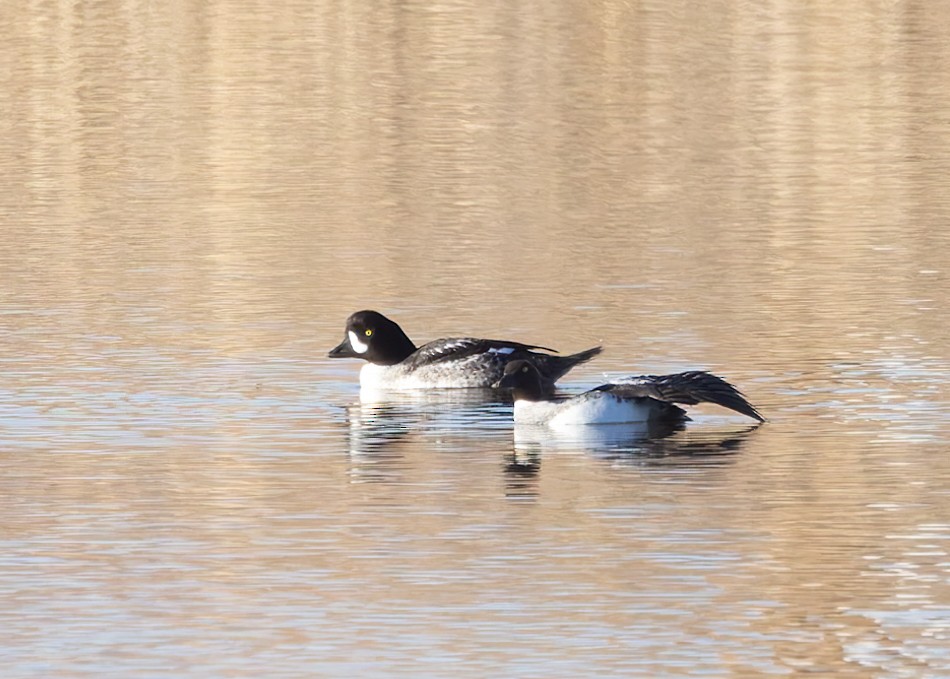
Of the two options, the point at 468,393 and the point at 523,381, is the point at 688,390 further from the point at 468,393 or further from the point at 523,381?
the point at 468,393

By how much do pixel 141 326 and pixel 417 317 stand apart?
7.25 feet

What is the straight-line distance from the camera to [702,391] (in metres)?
15.3

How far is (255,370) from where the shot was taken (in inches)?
690

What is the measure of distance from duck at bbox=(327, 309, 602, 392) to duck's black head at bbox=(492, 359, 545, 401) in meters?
1.58

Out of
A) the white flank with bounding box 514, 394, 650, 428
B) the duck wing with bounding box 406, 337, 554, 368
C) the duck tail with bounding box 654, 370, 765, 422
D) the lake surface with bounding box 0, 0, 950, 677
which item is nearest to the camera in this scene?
the lake surface with bounding box 0, 0, 950, 677

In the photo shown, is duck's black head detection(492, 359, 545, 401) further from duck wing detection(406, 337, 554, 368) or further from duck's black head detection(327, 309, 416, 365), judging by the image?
duck's black head detection(327, 309, 416, 365)

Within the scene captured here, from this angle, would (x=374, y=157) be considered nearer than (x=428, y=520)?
No

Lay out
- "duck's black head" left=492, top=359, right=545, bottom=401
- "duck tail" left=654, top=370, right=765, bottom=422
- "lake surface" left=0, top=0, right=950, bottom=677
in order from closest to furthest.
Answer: "lake surface" left=0, top=0, right=950, bottom=677, "duck tail" left=654, top=370, right=765, bottom=422, "duck's black head" left=492, top=359, right=545, bottom=401

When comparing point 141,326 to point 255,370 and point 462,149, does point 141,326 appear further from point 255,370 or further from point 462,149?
point 462,149

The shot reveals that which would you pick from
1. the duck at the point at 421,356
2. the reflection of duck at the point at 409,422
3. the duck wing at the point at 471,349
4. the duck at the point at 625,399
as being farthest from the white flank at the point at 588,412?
the duck wing at the point at 471,349

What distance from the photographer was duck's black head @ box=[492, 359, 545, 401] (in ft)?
51.4

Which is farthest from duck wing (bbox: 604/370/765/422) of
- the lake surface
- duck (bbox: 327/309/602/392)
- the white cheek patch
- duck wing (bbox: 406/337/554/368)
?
the white cheek patch

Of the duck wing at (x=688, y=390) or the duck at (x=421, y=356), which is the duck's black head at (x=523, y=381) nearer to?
the duck wing at (x=688, y=390)

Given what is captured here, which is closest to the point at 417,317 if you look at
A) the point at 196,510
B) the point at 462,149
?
the point at 196,510
